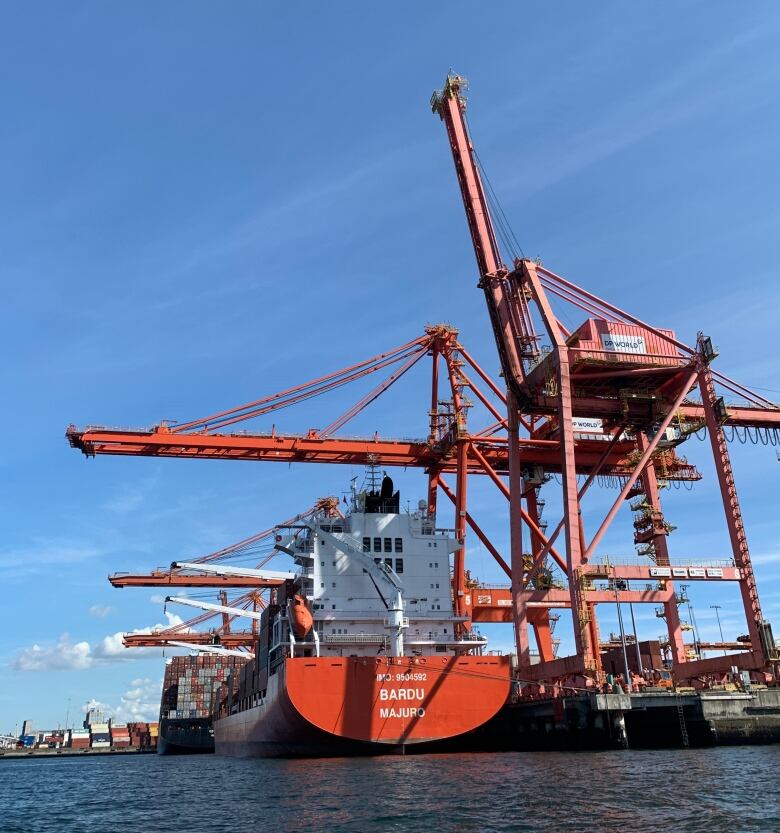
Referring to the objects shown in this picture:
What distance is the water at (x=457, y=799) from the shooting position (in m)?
10.2

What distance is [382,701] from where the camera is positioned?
2088 centimetres

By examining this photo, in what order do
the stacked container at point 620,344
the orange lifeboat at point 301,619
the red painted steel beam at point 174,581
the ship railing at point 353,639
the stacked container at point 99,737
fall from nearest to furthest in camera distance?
the orange lifeboat at point 301,619 < the ship railing at point 353,639 < the stacked container at point 620,344 < the red painted steel beam at point 174,581 < the stacked container at point 99,737

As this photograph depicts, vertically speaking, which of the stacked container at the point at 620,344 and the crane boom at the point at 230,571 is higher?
the stacked container at the point at 620,344

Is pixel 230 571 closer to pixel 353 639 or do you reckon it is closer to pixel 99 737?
pixel 353 639

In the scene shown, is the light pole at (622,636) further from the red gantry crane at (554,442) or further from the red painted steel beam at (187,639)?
the red painted steel beam at (187,639)

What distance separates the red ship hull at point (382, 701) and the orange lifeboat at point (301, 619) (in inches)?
59.8

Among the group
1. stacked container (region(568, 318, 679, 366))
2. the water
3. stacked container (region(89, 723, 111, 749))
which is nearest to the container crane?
stacked container (region(568, 318, 679, 366))

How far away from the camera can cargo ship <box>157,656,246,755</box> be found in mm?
53594

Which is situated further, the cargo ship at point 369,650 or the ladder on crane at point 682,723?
the cargo ship at point 369,650

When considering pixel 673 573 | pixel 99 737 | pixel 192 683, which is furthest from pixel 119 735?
pixel 673 573

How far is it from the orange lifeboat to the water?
4.00m

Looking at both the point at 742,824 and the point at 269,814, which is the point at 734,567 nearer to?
the point at 742,824

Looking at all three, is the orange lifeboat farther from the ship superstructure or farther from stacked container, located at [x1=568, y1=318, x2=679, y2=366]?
stacked container, located at [x1=568, y1=318, x2=679, y2=366]

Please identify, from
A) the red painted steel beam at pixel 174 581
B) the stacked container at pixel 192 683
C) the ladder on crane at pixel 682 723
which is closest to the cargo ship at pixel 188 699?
the stacked container at pixel 192 683
